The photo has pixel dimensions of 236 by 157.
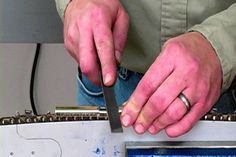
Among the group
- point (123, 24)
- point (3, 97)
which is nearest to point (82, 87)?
point (123, 24)

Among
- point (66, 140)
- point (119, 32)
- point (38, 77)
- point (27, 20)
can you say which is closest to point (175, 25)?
point (119, 32)

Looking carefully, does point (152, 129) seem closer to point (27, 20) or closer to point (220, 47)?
point (220, 47)

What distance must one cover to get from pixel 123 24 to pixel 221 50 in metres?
0.10

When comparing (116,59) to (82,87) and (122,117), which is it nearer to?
(122,117)

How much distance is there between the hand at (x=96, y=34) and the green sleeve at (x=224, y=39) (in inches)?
3.0

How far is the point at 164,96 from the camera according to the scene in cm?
40

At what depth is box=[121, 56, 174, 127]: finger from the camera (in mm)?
405

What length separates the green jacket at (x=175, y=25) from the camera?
0.44 metres

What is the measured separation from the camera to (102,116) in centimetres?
42

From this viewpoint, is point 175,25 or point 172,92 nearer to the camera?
point 172,92

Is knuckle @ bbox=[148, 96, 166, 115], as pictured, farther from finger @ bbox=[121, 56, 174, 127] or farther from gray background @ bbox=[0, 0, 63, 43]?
gray background @ bbox=[0, 0, 63, 43]

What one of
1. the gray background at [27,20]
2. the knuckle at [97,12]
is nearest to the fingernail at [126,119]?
the knuckle at [97,12]

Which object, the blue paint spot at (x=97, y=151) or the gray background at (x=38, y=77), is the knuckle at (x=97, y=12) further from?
the gray background at (x=38, y=77)

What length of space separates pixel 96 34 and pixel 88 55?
22 millimetres
